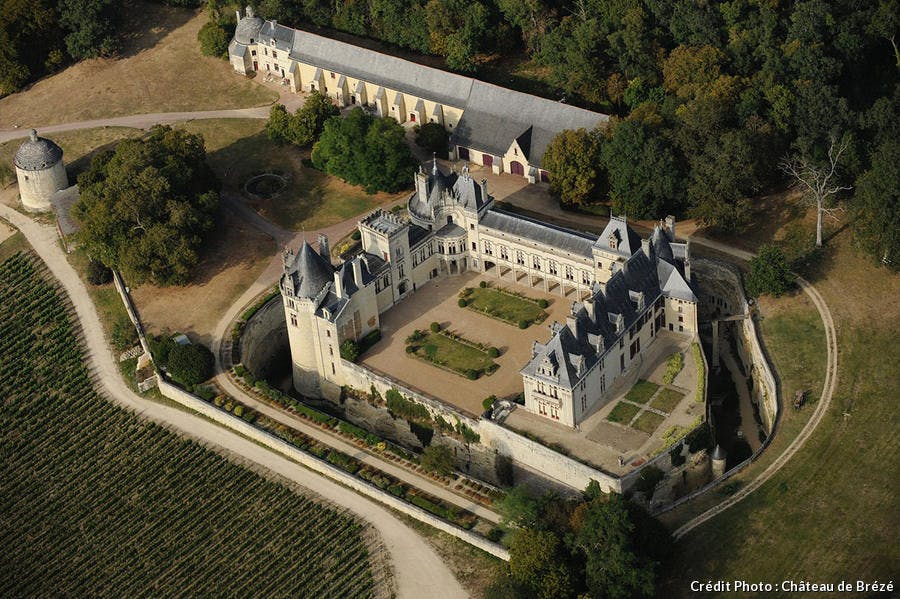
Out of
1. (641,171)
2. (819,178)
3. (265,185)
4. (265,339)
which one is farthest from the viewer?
(265,185)

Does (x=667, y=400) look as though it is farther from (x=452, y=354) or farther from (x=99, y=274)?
(x=99, y=274)

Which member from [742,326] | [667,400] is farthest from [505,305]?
[742,326]

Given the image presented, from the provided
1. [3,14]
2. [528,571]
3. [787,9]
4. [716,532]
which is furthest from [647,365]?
[3,14]

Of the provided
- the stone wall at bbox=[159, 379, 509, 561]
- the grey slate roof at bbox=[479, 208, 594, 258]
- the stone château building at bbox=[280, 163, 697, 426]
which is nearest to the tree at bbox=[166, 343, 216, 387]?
the stone wall at bbox=[159, 379, 509, 561]

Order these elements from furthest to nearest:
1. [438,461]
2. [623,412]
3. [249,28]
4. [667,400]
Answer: [249,28], [667,400], [623,412], [438,461]

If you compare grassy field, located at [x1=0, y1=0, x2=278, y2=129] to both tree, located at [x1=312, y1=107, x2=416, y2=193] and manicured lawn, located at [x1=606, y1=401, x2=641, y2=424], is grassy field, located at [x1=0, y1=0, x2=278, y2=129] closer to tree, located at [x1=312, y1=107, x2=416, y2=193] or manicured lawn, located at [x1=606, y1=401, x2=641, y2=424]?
tree, located at [x1=312, y1=107, x2=416, y2=193]

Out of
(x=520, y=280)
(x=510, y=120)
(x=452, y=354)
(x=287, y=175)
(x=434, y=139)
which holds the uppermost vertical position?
(x=510, y=120)

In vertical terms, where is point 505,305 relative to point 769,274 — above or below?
below
